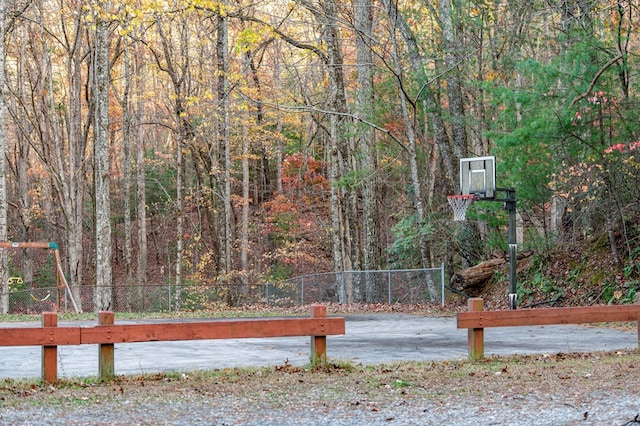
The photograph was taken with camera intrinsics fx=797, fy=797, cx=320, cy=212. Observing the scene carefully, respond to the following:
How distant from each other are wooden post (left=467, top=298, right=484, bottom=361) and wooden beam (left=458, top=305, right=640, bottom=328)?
112 millimetres

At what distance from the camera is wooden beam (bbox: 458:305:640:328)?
35.1 feet

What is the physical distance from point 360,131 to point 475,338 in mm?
16780

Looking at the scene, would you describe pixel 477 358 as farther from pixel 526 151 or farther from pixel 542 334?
pixel 526 151

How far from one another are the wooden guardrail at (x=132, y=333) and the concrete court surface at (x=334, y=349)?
2.91ft

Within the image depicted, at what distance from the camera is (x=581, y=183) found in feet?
65.7

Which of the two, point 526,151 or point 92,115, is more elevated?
point 92,115

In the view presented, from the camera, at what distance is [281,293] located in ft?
103

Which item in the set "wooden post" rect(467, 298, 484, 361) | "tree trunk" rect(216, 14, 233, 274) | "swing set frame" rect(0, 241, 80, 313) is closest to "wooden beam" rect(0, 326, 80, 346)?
"wooden post" rect(467, 298, 484, 361)

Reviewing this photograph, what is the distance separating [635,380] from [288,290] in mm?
23006

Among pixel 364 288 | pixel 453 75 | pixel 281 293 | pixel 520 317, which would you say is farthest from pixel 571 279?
pixel 281 293

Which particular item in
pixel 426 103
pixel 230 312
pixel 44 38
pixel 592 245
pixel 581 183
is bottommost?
pixel 230 312

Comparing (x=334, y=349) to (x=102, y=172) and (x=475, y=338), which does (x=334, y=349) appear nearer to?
(x=475, y=338)

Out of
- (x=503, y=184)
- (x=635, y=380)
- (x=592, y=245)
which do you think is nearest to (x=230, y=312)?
(x=503, y=184)

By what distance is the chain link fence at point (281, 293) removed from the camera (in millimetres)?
27656
